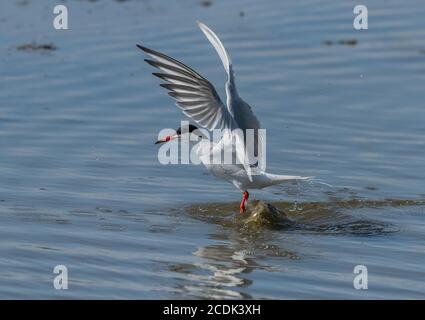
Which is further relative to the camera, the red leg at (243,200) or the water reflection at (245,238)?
the red leg at (243,200)

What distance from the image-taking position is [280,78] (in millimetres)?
15344

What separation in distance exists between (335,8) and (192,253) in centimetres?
1009

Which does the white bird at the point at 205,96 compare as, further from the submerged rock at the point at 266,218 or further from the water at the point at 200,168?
the water at the point at 200,168

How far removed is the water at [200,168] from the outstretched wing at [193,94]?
3.56 feet

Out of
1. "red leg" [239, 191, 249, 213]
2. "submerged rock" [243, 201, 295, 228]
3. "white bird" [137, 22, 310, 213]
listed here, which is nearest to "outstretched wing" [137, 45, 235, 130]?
"white bird" [137, 22, 310, 213]

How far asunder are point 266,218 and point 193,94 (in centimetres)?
143

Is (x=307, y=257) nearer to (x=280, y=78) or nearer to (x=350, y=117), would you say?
(x=350, y=117)

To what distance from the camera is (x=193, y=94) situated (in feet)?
32.0

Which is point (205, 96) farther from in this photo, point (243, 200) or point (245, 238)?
point (243, 200)

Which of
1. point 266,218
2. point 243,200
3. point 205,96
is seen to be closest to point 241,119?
point 205,96

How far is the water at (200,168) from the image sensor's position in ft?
29.1

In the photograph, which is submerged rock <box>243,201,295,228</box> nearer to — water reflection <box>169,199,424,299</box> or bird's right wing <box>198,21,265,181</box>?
water reflection <box>169,199,424,299</box>

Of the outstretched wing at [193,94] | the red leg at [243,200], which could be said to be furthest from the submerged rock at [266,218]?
the outstretched wing at [193,94]

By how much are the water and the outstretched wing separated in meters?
1.08
